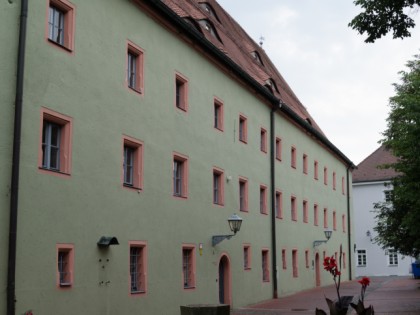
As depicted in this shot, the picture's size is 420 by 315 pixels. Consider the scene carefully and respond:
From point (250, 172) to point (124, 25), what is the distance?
422 inches

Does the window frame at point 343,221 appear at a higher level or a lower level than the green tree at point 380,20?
lower

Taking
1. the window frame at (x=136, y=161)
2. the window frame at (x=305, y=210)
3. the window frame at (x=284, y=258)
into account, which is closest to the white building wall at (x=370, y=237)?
the window frame at (x=305, y=210)

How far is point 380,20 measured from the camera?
10805 mm

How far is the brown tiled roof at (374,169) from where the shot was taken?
191 feet

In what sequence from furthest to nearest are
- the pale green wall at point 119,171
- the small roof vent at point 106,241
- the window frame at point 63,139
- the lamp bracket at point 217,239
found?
the lamp bracket at point 217,239 → the small roof vent at point 106,241 → the window frame at point 63,139 → the pale green wall at point 119,171

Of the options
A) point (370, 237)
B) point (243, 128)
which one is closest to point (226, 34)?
point (243, 128)

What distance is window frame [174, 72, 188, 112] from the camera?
67.1 feet

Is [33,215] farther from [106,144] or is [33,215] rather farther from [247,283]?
[247,283]

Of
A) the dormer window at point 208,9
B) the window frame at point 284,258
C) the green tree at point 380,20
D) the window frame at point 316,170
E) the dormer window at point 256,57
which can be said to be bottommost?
the window frame at point 284,258

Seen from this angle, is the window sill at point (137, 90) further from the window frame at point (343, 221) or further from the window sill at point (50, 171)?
the window frame at point (343, 221)

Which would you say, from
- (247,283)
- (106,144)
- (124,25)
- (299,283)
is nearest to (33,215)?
(106,144)

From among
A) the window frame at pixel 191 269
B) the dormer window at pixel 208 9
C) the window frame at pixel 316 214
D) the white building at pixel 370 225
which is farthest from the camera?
the white building at pixel 370 225

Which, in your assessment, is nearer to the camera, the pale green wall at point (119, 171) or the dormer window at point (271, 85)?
the pale green wall at point (119, 171)

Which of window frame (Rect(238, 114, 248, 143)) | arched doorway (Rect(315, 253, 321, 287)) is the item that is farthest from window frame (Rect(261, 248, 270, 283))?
arched doorway (Rect(315, 253, 321, 287))
